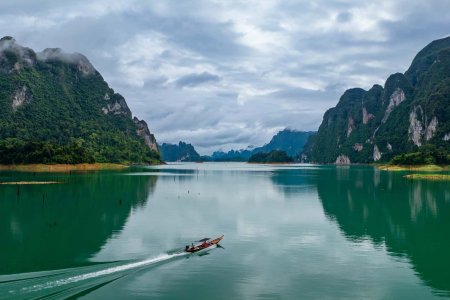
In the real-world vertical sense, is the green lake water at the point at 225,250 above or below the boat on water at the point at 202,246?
below

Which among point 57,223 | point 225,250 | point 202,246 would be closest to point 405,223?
point 225,250

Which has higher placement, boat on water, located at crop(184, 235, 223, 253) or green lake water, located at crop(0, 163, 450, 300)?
boat on water, located at crop(184, 235, 223, 253)

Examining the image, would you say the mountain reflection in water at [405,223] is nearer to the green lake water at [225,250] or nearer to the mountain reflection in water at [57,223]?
the green lake water at [225,250]

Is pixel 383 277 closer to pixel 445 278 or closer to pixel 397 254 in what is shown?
pixel 445 278

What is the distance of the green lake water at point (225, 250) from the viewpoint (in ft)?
73.8

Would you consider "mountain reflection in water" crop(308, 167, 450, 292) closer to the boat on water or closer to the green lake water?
the green lake water

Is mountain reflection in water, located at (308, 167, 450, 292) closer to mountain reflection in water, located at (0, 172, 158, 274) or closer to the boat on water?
the boat on water

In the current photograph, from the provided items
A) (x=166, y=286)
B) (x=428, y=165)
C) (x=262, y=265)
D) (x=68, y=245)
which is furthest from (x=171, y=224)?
(x=428, y=165)

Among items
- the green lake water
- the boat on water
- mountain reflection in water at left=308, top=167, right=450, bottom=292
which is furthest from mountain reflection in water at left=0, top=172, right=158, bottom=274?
mountain reflection in water at left=308, top=167, right=450, bottom=292

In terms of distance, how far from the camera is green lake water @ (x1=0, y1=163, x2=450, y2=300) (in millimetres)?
22484

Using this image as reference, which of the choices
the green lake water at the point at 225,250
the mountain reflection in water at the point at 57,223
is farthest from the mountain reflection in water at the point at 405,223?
the mountain reflection in water at the point at 57,223

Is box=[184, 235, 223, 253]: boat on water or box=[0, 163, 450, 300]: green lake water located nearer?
box=[0, 163, 450, 300]: green lake water

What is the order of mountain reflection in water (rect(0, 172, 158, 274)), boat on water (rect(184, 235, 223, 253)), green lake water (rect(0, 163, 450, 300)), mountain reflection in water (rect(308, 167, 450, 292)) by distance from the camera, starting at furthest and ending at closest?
1. boat on water (rect(184, 235, 223, 253))
2. mountain reflection in water (rect(308, 167, 450, 292))
3. mountain reflection in water (rect(0, 172, 158, 274))
4. green lake water (rect(0, 163, 450, 300))

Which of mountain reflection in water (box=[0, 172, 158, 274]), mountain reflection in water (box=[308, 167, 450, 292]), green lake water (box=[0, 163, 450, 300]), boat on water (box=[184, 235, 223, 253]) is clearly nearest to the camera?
green lake water (box=[0, 163, 450, 300])
